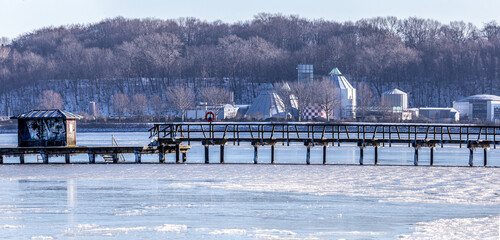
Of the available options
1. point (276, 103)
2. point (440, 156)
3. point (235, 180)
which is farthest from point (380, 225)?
point (276, 103)

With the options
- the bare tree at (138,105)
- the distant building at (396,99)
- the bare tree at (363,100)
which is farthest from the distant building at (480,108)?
the bare tree at (138,105)

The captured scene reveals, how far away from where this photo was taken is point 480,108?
159250 millimetres

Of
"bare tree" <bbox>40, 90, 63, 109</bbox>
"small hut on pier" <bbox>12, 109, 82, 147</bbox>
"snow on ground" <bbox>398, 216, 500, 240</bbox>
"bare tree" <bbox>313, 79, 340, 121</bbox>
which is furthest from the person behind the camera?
"bare tree" <bbox>40, 90, 63, 109</bbox>

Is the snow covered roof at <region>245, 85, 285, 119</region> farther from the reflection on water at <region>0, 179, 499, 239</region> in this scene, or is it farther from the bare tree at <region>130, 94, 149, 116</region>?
the reflection on water at <region>0, 179, 499, 239</region>

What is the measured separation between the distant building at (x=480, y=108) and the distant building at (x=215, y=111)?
132 ft

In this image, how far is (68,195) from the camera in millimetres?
36656

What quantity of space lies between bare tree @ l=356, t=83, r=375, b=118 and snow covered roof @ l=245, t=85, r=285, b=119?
13.9m

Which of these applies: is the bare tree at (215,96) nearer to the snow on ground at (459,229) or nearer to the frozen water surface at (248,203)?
the frozen water surface at (248,203)

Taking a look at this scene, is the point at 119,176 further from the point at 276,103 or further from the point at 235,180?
the point at 276,103

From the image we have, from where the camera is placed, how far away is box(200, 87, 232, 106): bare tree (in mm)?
171750

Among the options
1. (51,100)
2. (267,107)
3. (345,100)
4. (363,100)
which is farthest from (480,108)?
(51,100)

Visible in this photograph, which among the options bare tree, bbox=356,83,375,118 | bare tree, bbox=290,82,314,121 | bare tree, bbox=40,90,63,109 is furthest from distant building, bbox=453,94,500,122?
bare tree, bbox=40,90,63,109

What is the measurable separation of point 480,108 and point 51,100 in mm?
83953

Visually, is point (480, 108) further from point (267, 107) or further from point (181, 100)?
point (181, 100)
